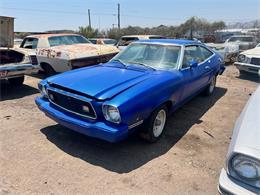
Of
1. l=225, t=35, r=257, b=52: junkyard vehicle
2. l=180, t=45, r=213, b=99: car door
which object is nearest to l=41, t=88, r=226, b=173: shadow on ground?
l=180, t=45, r=213, b=99: car door

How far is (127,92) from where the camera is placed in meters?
3.38

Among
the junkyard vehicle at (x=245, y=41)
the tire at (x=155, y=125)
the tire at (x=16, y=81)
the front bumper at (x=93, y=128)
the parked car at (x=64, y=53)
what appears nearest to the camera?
the front bumper at (x=93, y=128)

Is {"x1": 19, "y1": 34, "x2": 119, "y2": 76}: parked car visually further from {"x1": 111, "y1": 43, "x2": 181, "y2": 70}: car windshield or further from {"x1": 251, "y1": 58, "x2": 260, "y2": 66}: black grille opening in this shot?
{"x1": 251, "y1": 58, "x2": 260, "y2": 66}: black grille opening

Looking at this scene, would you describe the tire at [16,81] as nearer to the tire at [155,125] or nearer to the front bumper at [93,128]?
the front bumper at [93,128]

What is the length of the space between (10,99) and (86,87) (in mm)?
3517

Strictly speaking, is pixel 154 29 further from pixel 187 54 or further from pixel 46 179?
pixel 46 179

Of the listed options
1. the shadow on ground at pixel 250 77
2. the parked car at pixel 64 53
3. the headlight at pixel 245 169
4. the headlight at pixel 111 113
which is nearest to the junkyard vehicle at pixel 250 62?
the shadow on ground at pixel 250 77

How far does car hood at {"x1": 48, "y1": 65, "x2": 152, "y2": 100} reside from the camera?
11.2 feet

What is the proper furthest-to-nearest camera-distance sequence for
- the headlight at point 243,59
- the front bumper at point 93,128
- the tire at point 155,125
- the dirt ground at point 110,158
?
the headlight at point 243,59 < the tire at point 155,125 < the front bumper at point 93,128 < the dirt ground at point 110,158

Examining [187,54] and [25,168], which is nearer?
[25,168]

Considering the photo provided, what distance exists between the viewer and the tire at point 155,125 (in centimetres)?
370

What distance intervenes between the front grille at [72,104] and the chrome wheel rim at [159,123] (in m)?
1.02

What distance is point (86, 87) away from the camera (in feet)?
11.7

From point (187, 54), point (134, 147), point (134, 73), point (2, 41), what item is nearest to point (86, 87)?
point (134, 73)
